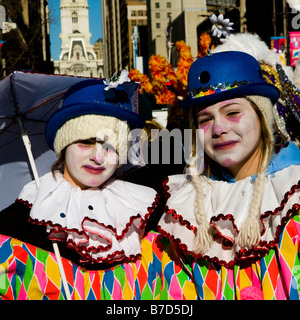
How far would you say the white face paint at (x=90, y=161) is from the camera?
260cm

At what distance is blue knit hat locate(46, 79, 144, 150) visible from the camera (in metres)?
2.58

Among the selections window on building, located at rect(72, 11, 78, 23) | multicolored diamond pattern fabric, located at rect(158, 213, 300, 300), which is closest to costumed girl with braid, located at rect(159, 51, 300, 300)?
multicolored diamond pattern fabric, located at rect(158, 213, 300, 300)

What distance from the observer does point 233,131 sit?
2.40m

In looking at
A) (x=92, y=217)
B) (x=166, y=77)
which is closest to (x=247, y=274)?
(x=92, y=217)

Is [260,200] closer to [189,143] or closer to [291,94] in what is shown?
[189,143]

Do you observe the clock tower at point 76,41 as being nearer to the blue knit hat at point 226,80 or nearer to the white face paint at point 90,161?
the white face paint at point 90,161

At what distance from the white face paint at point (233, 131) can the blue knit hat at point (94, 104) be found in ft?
1.48

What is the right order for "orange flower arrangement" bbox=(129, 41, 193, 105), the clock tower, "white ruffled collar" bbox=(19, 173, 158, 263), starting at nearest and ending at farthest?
"white ruffled collar" bbox=(19, 173, 158, 263)
"orange flower arrangement" bbox=(129, 41, 193, 105)
the clock tower

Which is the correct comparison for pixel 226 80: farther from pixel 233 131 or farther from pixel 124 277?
pixel 124 277

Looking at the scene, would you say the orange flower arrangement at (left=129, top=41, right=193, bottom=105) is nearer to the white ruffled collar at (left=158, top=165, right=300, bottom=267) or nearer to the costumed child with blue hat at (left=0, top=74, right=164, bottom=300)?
the costumed child with blue hat at (left=0, top=74, right=164, bottom=300)

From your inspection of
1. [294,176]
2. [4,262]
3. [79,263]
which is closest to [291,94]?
[294,176]

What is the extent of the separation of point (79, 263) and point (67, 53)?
15049 centimetres

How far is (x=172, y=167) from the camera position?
4609 millimetres

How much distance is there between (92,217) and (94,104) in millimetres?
589
